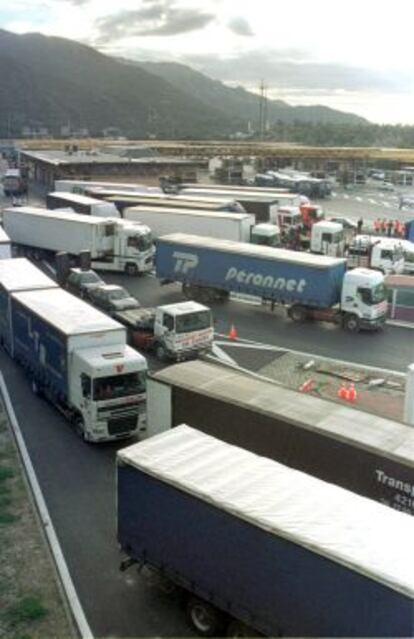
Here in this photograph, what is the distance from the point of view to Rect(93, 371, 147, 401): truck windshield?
20.0 metres

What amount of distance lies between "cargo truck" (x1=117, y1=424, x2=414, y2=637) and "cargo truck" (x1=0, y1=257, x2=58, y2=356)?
1496 centimetres

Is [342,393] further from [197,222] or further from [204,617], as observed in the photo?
[197,222]

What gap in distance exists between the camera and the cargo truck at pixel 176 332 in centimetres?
2805

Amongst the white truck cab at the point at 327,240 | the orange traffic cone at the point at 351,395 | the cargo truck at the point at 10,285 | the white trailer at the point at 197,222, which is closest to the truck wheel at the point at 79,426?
the cargo truck at the point at 10,285

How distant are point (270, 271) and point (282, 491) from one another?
77.5ft

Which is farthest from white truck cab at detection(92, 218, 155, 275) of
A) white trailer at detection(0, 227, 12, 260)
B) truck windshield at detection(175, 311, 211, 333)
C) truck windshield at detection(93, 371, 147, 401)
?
truck windshield at detection(93, 371, 147, 401)

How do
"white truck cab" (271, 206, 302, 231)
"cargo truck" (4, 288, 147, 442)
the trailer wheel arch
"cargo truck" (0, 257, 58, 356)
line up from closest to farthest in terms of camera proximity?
"cargo truck" (4, 288, 147, 442) → "cargo truck" (0, 257, 58, 356) → the trailer wheel arch → "white truck cab" (271, 206, 302, 231)

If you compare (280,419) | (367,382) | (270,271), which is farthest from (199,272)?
(280,419)

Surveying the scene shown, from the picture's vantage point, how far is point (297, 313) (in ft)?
115

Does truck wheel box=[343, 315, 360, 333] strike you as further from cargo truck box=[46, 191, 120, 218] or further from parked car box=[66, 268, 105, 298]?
cargo truck box=[46, 191, 120, 218]

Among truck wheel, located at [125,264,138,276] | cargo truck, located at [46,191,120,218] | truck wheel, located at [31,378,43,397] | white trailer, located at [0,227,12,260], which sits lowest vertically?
truck wheel, located at [31,378,43,397]

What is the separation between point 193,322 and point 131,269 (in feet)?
55.0

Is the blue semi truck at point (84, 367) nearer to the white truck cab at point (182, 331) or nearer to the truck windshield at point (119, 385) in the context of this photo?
the truck windshield at point (119, 385)

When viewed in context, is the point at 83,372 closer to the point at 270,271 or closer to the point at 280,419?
the point at 280,419
